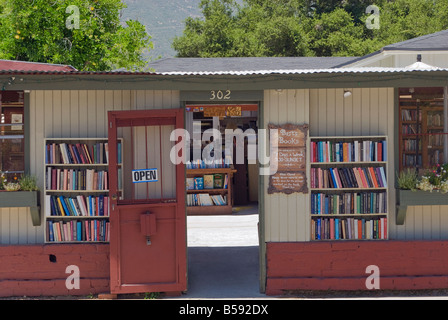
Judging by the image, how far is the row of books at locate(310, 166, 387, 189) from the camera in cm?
852

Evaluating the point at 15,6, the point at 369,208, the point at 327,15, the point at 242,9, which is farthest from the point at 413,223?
the point at 242,9

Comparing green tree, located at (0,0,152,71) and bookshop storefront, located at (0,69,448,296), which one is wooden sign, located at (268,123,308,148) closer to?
bookshop storefront, located at (0,69,448,296)

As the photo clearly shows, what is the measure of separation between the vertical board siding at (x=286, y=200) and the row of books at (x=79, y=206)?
7.48ft

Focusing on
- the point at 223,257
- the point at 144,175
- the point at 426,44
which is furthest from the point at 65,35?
the point at 144,175

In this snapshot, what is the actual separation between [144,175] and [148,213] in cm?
52

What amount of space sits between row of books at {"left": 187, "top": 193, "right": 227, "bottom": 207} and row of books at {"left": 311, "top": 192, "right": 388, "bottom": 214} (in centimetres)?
711

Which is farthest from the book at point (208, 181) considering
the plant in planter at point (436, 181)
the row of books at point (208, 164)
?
the plant in planter at point (436, 181)

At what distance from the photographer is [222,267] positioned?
10.1 m

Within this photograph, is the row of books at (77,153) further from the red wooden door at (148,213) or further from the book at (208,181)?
the book at (208,181)

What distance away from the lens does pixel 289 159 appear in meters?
8.46

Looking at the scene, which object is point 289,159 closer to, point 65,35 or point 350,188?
point 350,188

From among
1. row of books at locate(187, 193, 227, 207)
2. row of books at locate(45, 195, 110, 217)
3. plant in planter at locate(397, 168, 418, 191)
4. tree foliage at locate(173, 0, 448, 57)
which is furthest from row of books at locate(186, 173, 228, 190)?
tree foliage at locate(173, 0, 448, 57)

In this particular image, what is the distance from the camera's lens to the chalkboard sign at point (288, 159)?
8.45 m

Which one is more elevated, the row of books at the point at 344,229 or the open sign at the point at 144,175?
the open sign at the point at 144,175
